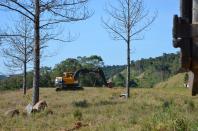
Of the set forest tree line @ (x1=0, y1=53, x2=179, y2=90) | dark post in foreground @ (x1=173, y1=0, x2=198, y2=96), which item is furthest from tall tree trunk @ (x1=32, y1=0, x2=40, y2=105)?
forest tree line @ (x1=0, y1=53, x2=179, y2=90)

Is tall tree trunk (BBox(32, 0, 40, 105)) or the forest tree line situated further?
the forest tree line

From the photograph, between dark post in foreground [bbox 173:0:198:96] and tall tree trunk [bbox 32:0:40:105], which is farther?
tall tree trunk [bbox 32:0:40:105]

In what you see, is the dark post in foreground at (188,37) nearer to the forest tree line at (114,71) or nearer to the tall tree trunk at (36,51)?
the tall tree trunk at (36,51)

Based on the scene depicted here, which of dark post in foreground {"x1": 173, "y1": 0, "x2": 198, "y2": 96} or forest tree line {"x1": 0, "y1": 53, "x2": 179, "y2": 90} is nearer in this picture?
dark post in foreground {"x1": 173, "y1": 0, "x2": 198, "y2": 96}

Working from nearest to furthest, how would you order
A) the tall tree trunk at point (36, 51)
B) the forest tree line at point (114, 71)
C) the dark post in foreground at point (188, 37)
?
the dark post in foreground at point (188, 37) < the tall tree trunk at point (36, 51) < the forest tree line at point (114, 71)

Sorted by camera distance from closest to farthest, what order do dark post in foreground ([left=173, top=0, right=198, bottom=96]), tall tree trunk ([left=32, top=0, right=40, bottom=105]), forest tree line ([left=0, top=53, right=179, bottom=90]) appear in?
dark post in foreground ([left=173, top=0, right=198, bottom=96])
tall tree trunk ([left=32, top=0, right=40, bottom=105])
forest tree line ([left=0, top=53, right=179, bottom=90])

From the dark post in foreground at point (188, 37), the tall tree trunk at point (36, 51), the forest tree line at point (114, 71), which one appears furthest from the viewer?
the forest tree line at point (114, 71)

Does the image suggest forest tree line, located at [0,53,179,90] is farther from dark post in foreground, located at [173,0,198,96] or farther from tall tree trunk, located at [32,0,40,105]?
dark post in foreground, located at [173,0,198,96]

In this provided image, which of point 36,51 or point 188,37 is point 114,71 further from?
point 188,37

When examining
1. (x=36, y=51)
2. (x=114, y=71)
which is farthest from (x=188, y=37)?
(x=114, y=71)

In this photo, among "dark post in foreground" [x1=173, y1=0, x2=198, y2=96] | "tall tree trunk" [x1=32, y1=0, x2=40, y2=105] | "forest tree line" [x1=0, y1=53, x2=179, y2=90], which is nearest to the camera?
"dark post in foreground" [x1=173, y1=0, x2=198, y2=96]

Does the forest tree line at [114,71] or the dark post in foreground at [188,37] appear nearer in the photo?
the dark post in foreground at [188,37]

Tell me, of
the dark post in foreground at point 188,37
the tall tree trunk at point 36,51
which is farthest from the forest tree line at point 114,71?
the dark post in foreground at point 188,37

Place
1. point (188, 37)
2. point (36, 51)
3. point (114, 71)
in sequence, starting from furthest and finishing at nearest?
point (114, 71) → point (36, 51) → point (188, 37)
